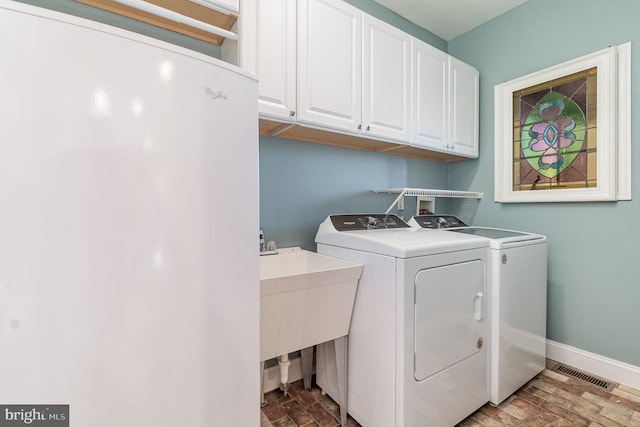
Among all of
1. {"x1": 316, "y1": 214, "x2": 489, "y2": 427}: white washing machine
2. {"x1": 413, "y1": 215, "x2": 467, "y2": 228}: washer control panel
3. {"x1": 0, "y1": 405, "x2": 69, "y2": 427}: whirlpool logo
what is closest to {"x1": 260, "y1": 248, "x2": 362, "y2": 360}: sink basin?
{"x1": 316, "y1": 214, "x2": 489, "y2": 427}: white washing machine

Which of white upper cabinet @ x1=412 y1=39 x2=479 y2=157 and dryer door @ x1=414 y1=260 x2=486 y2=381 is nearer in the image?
dryer door @ x1=414 y1=260 x2=486 y2=381

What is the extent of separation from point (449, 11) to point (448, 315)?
2424 mm

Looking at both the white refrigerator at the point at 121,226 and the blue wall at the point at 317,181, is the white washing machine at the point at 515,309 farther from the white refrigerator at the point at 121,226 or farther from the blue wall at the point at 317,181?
the white refrigerator at the point at 121,226

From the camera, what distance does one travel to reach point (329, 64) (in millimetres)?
1654

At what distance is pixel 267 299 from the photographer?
124cm

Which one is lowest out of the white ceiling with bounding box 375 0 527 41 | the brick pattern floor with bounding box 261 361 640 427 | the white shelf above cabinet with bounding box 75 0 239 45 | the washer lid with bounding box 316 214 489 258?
the brick pattern floor with bounding box 261 361 640 427

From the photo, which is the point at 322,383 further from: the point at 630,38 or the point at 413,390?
the point at 630,38

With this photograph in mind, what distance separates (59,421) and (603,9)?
3349 millimetres

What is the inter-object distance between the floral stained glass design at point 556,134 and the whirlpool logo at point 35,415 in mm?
2868

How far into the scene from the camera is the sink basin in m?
1.26

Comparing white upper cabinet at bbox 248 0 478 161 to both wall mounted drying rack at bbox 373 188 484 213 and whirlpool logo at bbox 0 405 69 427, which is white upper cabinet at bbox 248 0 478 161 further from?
whirlpool logo at bbox 0 405 69 427

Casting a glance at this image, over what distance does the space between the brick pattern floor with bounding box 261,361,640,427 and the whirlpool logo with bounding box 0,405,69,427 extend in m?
1.20

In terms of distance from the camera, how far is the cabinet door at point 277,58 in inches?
56.4

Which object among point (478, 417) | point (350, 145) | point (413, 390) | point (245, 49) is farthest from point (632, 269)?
point (245, 49)
